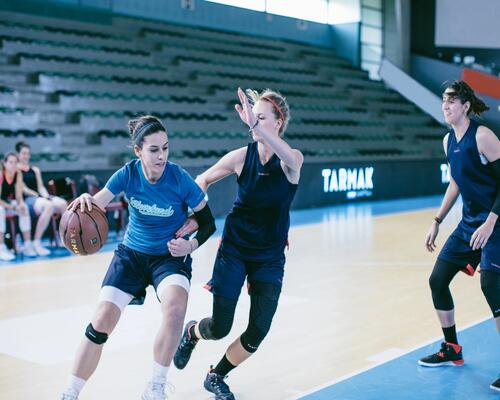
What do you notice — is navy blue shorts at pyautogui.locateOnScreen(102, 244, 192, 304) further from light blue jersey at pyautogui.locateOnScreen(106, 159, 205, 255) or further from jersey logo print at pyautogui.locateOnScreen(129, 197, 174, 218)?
jersey logo print at pyautogui.locateOnScreen(129, 197, 174, 218)

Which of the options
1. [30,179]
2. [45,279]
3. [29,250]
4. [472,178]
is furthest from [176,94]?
[472,178]

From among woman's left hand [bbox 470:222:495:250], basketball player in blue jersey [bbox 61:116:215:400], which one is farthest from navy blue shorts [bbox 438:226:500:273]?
basketball player in blue jersey [bbox 61:116:215:400]

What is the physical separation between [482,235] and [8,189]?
6567 millimetres

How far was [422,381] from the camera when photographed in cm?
395

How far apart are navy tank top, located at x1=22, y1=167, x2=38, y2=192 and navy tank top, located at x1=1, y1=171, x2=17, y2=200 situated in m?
0.51

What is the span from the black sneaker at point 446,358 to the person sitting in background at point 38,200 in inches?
233

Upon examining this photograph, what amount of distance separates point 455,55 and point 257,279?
2155cm

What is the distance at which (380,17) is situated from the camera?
24938 millimetres

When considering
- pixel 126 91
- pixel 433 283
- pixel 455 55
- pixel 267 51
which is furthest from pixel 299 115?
pixel 433 283

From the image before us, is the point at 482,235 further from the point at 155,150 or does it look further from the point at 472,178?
the point at 155,150

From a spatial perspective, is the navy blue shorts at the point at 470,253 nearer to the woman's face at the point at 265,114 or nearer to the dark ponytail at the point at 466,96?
the dark ponytail at the point at 466,96

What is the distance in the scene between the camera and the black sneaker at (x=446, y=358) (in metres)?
4.25

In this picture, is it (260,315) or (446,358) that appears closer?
(260,315)

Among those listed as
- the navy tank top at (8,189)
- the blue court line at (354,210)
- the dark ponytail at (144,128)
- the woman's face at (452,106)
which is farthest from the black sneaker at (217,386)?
the blue court line at (354,210)
